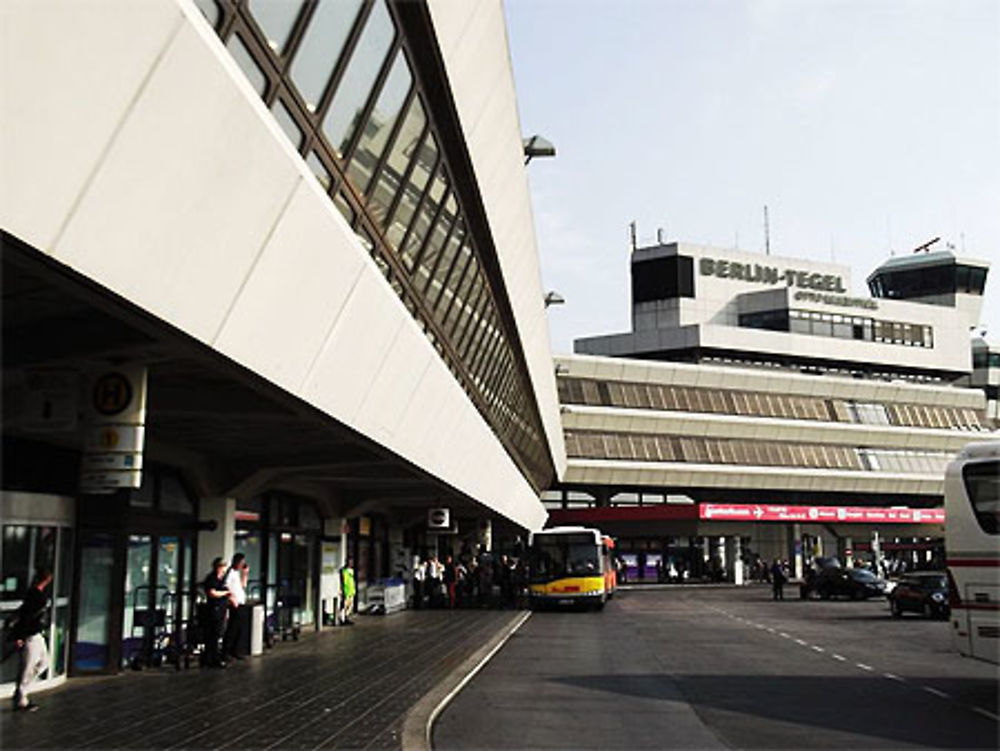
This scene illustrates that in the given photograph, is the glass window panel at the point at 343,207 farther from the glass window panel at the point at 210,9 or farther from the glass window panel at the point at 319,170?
the glass window panel at the point at 210,9

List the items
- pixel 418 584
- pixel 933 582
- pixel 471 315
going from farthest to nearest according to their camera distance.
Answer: pixel 418 584, pixel 933 582, pixel 471 315

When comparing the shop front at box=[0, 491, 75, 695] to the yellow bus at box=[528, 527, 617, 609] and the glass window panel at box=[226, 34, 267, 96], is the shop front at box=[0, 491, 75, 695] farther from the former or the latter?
the yellow bus at box=[528, 527, 617, 609]

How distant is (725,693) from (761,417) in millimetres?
58751

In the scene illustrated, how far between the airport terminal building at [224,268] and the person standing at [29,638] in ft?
2.81

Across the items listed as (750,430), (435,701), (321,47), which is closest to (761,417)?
(750,430)

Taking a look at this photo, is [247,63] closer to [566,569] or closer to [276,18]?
[276,18]

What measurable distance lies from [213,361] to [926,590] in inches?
1109

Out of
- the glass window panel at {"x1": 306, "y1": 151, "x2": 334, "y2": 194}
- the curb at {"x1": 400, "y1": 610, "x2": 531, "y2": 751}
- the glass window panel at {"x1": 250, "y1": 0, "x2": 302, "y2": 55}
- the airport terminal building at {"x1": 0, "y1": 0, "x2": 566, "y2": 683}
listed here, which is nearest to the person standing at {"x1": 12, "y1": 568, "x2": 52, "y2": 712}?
the airport terminal building at {"x1": 0, "y1": 0, "x2": 566, "y2": 683}

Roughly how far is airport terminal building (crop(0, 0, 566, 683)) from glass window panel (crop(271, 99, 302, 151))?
0.03 metres

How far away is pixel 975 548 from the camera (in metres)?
12.3

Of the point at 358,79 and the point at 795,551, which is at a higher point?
the point at 358,79

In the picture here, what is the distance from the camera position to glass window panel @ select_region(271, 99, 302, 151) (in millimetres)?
8047

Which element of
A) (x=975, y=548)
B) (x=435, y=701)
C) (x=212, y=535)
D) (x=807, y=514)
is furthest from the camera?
(x=807, y=514)

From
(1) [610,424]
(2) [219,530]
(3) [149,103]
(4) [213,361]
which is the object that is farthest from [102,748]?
(1) [610,424]
